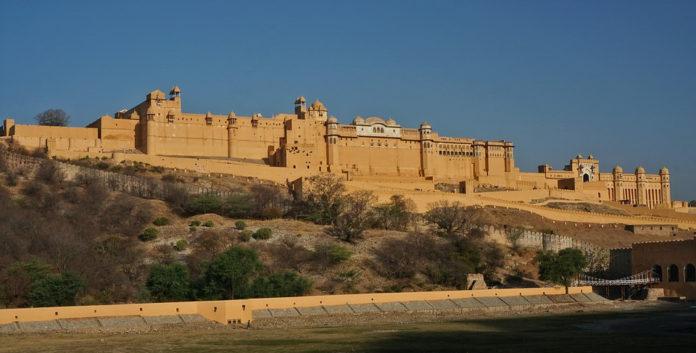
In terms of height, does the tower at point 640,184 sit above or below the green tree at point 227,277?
above

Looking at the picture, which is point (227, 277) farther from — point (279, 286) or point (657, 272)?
point (657, 272)

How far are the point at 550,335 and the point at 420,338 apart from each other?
453cm

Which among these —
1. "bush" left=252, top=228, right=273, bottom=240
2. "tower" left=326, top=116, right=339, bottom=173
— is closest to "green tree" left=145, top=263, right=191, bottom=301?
"bush" left=252, top=228, right=273, bottom=240

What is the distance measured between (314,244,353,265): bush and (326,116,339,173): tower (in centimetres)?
2786

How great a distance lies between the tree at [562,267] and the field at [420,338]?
10.5 meters

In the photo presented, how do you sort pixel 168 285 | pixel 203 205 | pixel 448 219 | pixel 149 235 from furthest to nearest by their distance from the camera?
pixel 448 219 → pixel 203 205 → pixel 149 235 → pixel 168 285

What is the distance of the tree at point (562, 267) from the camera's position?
165 feet

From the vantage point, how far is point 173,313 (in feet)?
124

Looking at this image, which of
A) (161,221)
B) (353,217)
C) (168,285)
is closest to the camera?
(168,285)

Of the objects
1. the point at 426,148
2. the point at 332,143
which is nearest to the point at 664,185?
the point at 426,148

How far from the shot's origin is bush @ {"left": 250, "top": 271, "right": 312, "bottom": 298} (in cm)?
4212

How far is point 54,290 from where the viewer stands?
124 ft

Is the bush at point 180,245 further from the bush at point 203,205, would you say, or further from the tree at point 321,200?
the tree at point 321,200

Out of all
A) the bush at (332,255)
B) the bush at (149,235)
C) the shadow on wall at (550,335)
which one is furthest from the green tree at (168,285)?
the bush at (332,255)
